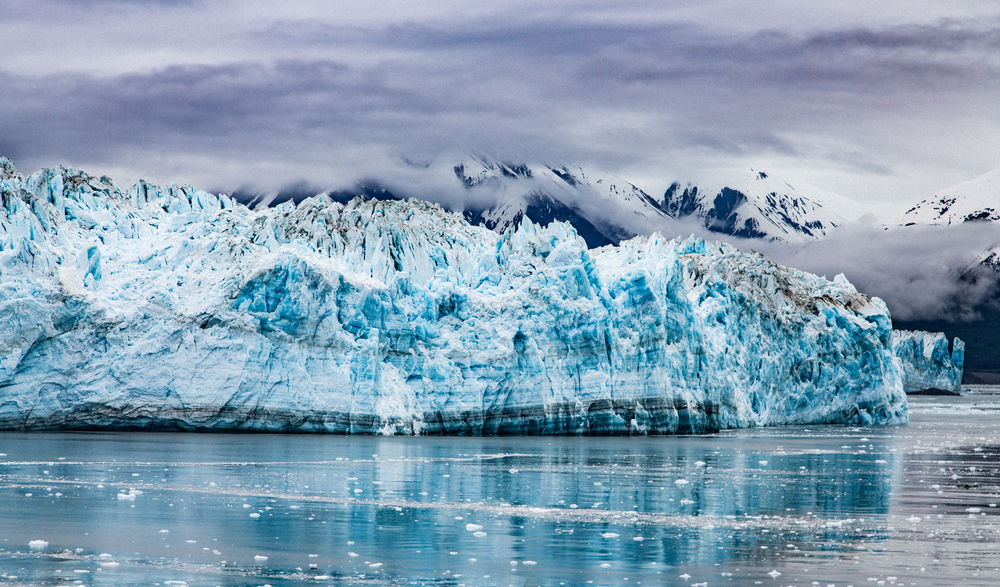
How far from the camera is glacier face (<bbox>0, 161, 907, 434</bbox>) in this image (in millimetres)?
31734

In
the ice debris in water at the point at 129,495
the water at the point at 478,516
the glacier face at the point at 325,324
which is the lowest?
the water at the point at 478,516

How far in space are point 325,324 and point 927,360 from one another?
89722mm

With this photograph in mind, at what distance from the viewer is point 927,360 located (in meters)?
110

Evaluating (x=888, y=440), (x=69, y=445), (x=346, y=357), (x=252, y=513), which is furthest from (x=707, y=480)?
(x=888, y=440)

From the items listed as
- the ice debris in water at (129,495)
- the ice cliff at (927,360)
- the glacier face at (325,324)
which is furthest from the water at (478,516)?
the ice cliff at (927,360)

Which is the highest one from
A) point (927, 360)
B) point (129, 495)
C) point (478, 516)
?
point (927, 360)

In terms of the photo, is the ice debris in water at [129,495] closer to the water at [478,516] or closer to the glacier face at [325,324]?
the water at [478,516]

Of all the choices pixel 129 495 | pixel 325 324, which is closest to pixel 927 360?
pixel 325 324

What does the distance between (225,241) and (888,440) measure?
22463 millimetres

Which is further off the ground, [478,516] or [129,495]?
[129,495]

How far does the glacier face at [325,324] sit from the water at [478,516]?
8.52ft

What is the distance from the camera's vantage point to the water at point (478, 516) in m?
12.1

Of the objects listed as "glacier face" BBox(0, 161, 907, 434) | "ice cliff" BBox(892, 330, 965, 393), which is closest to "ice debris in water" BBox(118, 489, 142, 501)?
"glacier face" BBox(0, 161, 907, 434)

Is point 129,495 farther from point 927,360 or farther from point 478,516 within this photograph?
point 927,360
